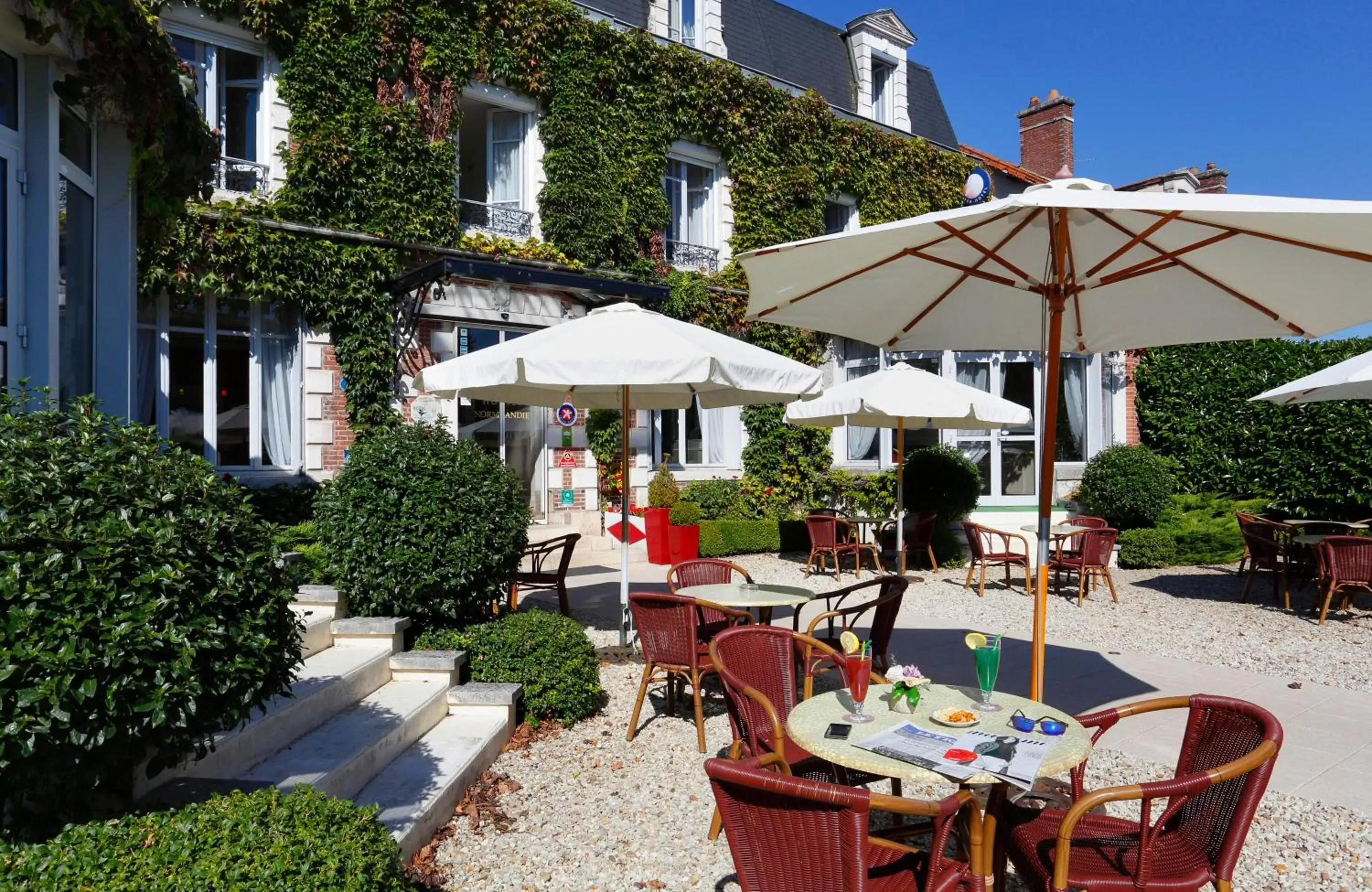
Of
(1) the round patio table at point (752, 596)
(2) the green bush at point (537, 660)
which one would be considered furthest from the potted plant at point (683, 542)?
(2) the green bush at point (537, 660)

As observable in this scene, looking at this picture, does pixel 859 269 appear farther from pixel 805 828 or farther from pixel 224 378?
pixel 224 378

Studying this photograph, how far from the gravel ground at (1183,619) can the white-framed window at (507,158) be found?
6.08m

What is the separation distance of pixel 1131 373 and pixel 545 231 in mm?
10955

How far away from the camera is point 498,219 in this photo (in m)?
12.2

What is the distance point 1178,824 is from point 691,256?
12.3 m

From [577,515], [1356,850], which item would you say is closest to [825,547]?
[577,515]

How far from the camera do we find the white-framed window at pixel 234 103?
988cm

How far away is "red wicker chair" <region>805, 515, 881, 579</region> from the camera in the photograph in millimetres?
10664

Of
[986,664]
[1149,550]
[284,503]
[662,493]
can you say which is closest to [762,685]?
[986,664]

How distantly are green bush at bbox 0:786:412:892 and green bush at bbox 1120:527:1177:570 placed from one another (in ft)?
39.5

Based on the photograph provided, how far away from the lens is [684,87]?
45.1 ft

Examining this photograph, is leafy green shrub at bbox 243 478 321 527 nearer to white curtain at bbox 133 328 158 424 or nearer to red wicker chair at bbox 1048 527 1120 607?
white curtain at bbox 133 328 158 424

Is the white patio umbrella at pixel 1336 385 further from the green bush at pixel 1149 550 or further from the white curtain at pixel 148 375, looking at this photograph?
the white curtain at pixel 148 375

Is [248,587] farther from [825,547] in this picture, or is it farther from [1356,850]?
[825,547]
